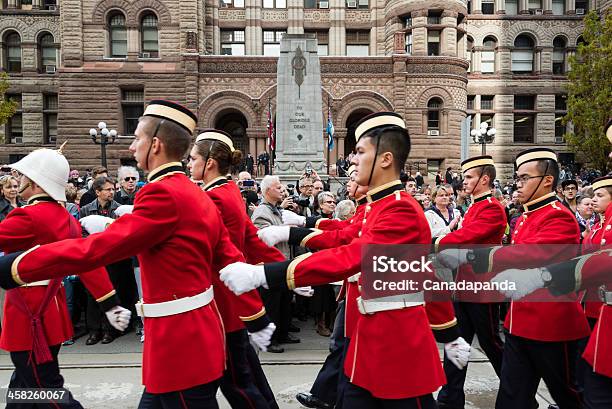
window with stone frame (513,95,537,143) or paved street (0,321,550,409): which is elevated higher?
window with stone frame (513,95,537,143)

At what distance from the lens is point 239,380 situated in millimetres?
3822

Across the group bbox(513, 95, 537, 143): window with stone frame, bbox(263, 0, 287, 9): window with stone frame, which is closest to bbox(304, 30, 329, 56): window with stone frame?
bbox(263, 0, 287, 9): window with stone frame

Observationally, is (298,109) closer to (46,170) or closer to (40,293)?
(46,170)

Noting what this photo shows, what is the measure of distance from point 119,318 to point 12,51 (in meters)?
41.2

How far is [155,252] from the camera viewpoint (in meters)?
2.83

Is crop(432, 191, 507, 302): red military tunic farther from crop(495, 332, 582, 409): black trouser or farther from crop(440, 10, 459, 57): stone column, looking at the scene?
crop(440, 10, 459, 57): stone column

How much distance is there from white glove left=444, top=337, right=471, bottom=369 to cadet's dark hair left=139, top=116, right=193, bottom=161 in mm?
2307

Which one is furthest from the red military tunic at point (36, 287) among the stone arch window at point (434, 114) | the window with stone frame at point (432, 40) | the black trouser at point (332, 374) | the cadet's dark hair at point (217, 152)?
the window with stone frame at point (432, 40)

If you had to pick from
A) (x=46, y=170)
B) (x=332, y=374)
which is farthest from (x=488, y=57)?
(x=46, y=170)

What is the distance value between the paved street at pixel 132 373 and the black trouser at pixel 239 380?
114cm

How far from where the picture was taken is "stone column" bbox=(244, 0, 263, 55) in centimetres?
3741

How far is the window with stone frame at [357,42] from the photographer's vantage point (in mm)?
38375

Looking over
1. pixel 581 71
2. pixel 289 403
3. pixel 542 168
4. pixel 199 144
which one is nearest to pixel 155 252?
pixel 199 144

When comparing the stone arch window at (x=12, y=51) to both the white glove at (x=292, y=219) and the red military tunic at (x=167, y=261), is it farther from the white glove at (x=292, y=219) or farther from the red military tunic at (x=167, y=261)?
the red military tunic at (x=167, y=261)
